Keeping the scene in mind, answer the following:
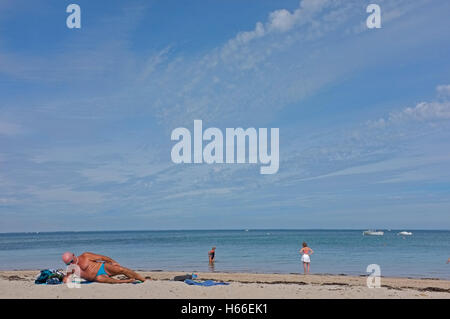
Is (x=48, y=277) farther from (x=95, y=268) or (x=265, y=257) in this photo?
(x=265, y=257)

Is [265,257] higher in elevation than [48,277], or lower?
lower

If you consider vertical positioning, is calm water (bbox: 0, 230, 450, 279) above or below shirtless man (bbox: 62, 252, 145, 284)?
below

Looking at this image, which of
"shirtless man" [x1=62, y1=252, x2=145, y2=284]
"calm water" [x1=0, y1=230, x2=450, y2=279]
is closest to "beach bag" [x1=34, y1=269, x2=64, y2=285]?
"shirtless man" [x1=62, y1=252, x2=145, y2=284]

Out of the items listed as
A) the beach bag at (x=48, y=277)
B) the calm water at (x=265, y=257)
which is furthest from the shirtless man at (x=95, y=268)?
the calm water at (x=265, y=257)

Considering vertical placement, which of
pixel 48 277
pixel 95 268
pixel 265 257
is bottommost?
pixel 265 257

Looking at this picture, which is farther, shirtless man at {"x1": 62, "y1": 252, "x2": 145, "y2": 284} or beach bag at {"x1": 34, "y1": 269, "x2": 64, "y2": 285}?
beach bag at {"x1": 34, "y1": 269, "x2": 64, "y2": 285}

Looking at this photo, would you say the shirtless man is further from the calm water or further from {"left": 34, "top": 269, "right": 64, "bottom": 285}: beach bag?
the calm water

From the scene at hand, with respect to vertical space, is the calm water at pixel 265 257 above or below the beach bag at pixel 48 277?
Answer: below

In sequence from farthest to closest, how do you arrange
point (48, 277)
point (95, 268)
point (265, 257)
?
1. point (265, 257)
2. point (48, 277)
3. point (95, 268)

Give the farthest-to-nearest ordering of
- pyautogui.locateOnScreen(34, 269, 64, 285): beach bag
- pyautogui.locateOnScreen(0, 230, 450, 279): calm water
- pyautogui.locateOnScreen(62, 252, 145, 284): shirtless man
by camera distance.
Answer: pyautogui.locateOnScreen(0, 230, 450, 279): calm water < pyautogui.locateOnScreen(34, 269, 64, 285): beach bag < pyautogui.locateOnScreen(62, 252, 145, 284): shirtless man

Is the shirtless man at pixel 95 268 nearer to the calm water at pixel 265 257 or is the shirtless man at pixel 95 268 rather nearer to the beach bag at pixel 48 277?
the beach bag at pixel 48 277

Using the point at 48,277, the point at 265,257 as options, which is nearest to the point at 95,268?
the point at 48,277

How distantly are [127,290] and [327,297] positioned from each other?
5682mm
